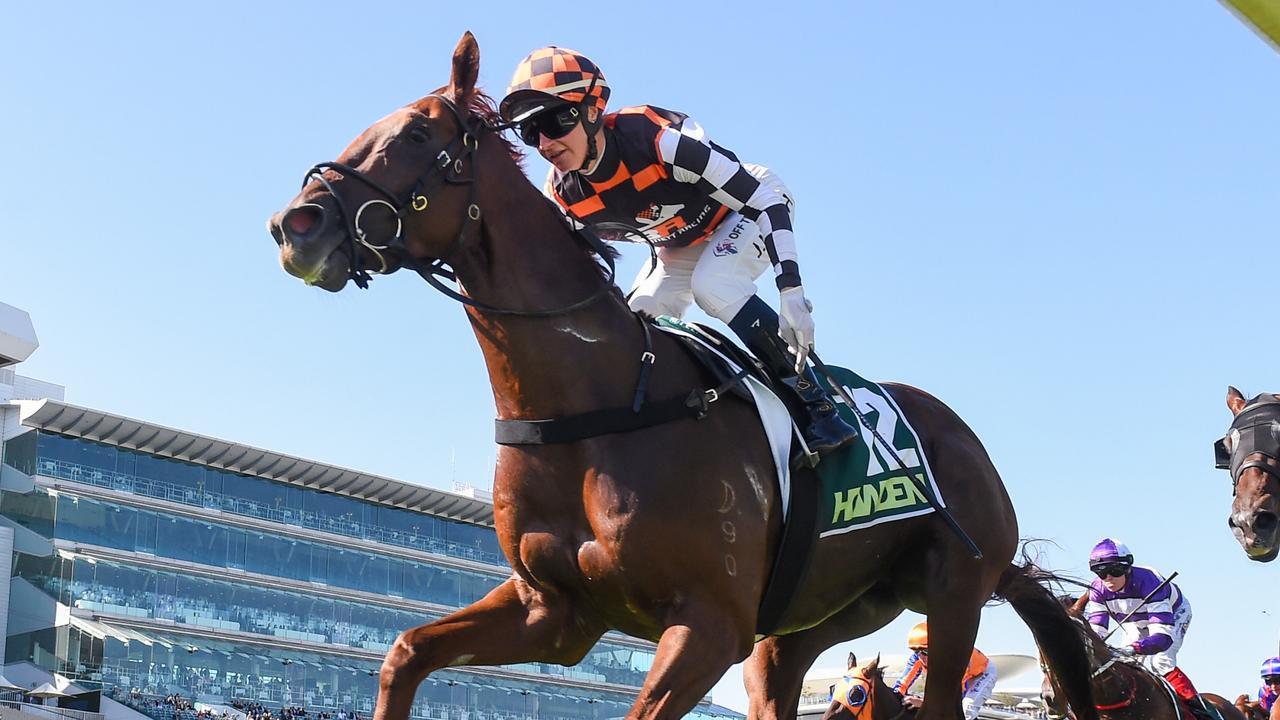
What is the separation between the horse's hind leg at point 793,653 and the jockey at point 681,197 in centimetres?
126

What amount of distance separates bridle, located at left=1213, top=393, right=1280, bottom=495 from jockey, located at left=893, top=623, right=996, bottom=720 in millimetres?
4256

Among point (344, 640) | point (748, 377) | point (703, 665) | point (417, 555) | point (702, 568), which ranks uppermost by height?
point (417, 555)

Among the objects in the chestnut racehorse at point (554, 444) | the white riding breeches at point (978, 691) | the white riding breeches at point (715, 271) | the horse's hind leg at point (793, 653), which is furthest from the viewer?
the white riding breeches at point (978, 691)

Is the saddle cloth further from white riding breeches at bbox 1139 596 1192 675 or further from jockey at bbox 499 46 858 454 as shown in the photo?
white riding breeches at bbox 1139 596 1192 675

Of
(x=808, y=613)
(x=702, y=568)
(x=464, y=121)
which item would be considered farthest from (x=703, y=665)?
(x=464, y=121)

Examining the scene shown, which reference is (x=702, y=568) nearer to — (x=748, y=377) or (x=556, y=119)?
(x=748, y=377)

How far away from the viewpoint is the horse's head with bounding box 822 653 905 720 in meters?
11.2

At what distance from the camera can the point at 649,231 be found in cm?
739

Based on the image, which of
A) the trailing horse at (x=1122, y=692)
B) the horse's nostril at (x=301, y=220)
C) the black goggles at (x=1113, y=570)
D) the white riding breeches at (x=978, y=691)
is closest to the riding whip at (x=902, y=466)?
the horse's nostril at (x=301, y=220)

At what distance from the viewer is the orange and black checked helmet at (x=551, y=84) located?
6691 mm

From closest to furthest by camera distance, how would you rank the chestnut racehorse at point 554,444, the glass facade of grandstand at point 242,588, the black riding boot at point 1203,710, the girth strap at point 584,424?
1. the chestnut racehorse at point 554,444
2. the girth strap at point 584,424
3. the black riding boot at point 1203,710
4. the glass facade of grandstand at point 242,588

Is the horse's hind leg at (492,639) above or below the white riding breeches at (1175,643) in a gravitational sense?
below

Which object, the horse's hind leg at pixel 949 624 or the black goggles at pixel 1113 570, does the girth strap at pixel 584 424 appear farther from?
the black goggles at pixel 1113 570

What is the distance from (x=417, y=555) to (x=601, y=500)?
71649mm
